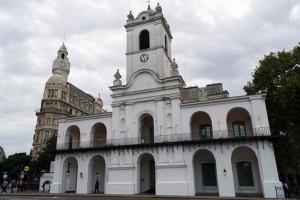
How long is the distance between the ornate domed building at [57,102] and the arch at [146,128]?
28.5 m

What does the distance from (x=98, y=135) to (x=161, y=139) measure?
9586 millimetres

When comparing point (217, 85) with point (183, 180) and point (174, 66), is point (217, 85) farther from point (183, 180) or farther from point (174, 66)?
point (183, 180)

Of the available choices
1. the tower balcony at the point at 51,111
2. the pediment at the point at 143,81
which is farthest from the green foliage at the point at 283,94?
the tower balcony at the point at 51,111

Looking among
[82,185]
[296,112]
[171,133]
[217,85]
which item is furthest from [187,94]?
[82,185]

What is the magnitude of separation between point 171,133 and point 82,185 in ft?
36.2

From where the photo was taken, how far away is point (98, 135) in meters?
30.7

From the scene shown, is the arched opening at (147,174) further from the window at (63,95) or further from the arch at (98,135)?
the window at (63,95)

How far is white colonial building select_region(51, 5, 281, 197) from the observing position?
22.3 m

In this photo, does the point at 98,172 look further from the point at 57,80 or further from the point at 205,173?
the point at 57,80

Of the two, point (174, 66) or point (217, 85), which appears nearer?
point (174, 66)

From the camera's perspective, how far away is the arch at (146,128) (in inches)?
1061

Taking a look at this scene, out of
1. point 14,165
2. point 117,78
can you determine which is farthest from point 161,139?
point 14,165

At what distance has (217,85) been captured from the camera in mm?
39219

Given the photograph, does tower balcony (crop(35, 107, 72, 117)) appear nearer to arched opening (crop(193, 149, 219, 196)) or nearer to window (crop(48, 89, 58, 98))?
window (crop(48, 89, 58, 98))
